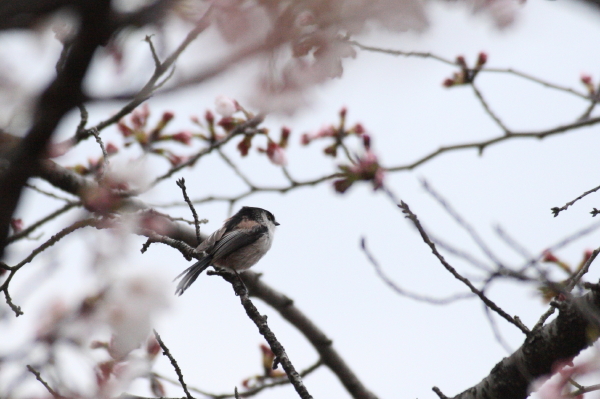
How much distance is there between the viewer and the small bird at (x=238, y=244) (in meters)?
4.80

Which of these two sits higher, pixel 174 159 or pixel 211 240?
pixel 174 159

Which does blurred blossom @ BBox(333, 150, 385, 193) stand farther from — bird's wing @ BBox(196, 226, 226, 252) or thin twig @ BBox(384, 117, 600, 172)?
bird's wing @ BBox(196, 226, 226, 252)

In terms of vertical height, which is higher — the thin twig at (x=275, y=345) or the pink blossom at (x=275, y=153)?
the pink blossom at (x=275, y=153)

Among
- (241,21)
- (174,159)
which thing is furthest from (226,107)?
(241,21)

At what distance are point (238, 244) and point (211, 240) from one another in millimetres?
449

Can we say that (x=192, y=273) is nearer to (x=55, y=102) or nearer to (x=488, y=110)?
(x=488, y=110)

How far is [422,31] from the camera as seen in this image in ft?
3.89

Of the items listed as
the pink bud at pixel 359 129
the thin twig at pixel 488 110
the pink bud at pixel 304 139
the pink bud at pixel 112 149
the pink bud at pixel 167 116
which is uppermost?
the pink bud at pixel 112 149

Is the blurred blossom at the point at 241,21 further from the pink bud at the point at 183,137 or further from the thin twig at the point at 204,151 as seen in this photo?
the pink bud at the point at 183,137

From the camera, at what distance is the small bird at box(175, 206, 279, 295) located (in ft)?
15.7

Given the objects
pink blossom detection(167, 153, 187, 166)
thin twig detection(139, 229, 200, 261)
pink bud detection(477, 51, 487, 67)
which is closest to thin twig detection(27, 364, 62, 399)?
thin twig detection(139, 229, 200, 261)

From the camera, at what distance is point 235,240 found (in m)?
5.78

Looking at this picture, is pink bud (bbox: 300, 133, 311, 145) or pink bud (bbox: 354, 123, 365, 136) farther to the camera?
pink bud (bbox: 300, 133, 311, 145)

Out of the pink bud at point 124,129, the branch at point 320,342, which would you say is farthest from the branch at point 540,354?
the pink bud at point 124,129
